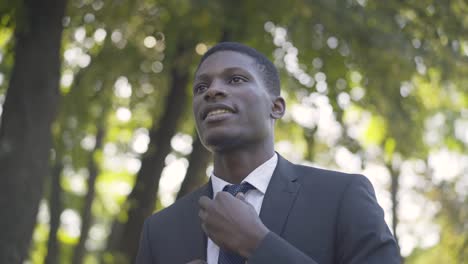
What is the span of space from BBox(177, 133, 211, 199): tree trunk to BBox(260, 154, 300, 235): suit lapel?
7.51 meters

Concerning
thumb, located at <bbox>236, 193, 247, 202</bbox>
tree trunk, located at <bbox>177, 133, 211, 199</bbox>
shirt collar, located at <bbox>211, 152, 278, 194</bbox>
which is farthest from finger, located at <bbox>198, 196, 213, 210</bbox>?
tree trunk, located at <bbox>177, 133, 211, 199</bbox>

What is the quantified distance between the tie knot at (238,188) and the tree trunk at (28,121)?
4.85 metres

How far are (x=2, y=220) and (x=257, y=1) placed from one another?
3.83 meters

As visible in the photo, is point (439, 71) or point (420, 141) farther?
point (420, 141)

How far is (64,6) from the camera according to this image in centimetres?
855

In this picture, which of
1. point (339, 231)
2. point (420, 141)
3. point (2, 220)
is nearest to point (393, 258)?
point (339, 231)

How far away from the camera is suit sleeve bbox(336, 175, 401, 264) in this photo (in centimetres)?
311

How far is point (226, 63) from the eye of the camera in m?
3.80

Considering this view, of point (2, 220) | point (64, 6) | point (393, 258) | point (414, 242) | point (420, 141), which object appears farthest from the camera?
point (414, 242)

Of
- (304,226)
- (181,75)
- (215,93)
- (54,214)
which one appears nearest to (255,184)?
(304,226)

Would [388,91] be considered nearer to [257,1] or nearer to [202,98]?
[257,1]

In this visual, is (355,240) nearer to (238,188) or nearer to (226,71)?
(238,188)

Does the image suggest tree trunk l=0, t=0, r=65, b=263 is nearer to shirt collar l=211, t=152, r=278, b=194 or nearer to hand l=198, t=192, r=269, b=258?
shirt collar l=211, t=152, r=278, b=194

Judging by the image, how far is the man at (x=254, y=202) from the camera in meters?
3.12
